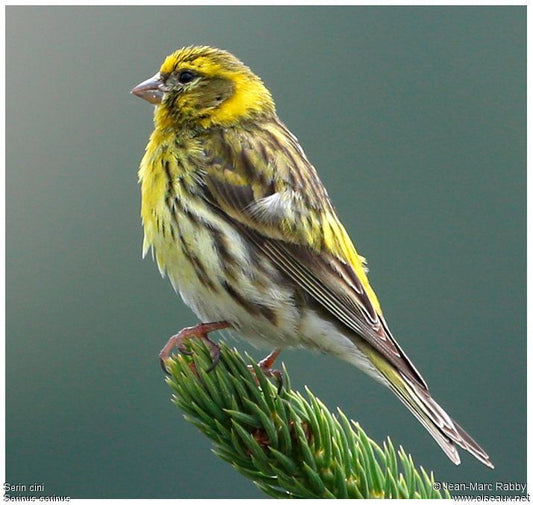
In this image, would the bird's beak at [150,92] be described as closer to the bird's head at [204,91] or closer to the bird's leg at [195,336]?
the bird's head at [204,91]

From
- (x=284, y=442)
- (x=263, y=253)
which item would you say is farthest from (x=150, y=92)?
(x=284, y=442)

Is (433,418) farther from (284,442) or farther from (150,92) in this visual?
(150,92)

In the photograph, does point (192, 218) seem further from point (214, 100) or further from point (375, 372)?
point (375, 372)

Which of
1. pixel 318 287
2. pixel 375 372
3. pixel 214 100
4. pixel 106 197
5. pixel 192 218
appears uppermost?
pixel 214 100

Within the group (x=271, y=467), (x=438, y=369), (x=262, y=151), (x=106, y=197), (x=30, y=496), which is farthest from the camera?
(x=106, y=197)

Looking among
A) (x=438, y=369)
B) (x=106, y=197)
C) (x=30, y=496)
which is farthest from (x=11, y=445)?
(x=30, y=496)

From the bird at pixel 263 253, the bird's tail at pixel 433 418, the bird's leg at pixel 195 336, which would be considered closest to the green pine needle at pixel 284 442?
the bird's leg at pixel 195 336

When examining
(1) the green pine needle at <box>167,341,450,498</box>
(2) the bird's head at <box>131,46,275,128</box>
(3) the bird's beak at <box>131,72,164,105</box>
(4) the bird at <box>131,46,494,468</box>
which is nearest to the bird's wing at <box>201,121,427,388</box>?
(4) the bird at <box>131,46,494,468</box>
